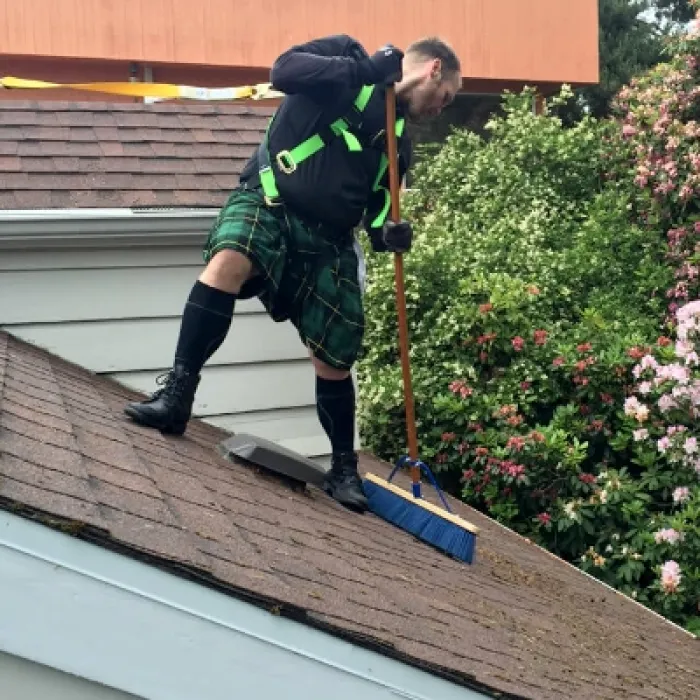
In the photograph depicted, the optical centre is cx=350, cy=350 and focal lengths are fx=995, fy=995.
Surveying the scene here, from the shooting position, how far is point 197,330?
325cm

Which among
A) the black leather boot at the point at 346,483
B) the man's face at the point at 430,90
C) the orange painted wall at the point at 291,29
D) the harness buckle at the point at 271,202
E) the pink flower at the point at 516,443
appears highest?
the orange painted wall at the point at 291,29

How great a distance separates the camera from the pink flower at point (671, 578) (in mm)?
4883

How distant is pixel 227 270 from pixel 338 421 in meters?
0.78

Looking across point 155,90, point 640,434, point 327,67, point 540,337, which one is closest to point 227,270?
point 327,67

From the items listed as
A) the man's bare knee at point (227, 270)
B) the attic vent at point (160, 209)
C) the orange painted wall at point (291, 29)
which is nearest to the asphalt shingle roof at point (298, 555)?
the man's bare knee at point (227, 270)

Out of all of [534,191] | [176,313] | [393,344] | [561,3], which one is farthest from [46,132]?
[561,3]

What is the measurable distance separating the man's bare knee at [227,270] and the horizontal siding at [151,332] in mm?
971

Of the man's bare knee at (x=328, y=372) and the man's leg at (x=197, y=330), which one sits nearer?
the man's leg at (x=197, y=330)

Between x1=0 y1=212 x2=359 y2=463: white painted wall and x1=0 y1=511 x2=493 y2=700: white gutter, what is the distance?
8.37 ft

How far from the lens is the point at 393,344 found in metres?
6.66

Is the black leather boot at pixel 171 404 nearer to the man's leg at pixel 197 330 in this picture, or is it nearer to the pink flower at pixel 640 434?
the man's leg at pixel 197 330

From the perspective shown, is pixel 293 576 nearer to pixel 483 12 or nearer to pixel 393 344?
pixel 393 344

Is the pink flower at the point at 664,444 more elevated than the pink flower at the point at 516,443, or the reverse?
the pink flower at the point at 664,444

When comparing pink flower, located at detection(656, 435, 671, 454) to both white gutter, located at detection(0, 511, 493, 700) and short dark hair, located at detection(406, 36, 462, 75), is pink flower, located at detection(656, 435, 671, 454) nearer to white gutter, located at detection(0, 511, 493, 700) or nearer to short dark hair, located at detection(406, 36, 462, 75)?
short dark hair, located at detection(406, 36, 462, 75)
